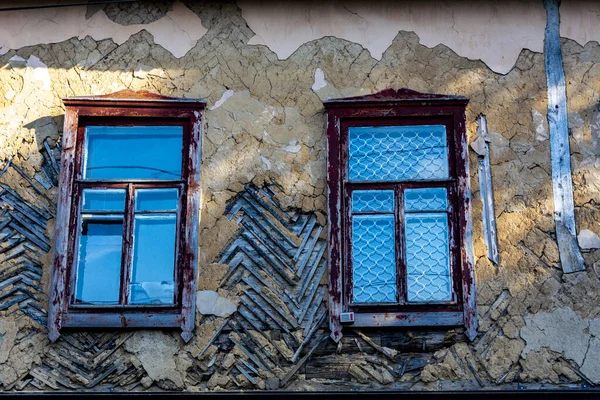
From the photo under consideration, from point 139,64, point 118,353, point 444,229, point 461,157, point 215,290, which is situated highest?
point 139,64

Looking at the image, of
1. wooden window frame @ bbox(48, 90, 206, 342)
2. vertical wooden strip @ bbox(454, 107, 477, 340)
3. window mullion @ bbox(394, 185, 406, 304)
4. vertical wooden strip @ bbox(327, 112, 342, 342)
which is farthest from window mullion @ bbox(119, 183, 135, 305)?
vertical wooden strip @ bbox(454, 107, 477, 340)

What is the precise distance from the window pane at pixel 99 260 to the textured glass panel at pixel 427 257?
223 cm

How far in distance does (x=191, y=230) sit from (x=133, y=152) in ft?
2.80

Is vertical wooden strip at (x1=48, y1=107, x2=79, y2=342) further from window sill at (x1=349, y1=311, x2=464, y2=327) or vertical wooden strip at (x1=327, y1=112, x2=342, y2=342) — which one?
window sill at (x1=349, y1=311, x2=464, y2=327)

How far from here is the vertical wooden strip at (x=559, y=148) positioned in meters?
7.55

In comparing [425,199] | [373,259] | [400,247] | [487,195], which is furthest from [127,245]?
[487,195]

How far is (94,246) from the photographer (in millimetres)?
7734

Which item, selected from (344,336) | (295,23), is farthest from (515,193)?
(295,23)

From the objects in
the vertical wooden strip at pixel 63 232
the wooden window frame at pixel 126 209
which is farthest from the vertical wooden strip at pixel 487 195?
the vertical wooden strip at pixel 63 232

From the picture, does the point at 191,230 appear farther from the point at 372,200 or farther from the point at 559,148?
the point at 559,148

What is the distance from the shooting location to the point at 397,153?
311 inches

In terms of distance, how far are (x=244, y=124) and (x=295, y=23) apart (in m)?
0.99

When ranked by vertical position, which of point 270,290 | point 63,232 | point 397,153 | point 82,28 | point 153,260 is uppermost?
point 82,28

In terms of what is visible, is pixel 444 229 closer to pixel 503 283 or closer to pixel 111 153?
pixel 503 283
